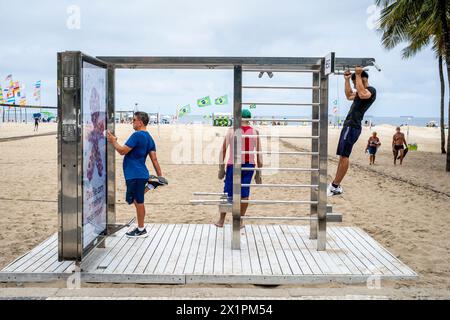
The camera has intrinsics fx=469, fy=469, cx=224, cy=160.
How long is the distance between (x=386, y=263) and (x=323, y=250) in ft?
2.75

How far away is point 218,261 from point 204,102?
40.5 meters

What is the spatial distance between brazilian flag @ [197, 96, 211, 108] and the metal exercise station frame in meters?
38.6

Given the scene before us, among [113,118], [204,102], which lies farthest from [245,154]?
[204,102]

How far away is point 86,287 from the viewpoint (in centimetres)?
502

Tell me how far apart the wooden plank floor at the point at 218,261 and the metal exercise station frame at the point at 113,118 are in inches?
10.5

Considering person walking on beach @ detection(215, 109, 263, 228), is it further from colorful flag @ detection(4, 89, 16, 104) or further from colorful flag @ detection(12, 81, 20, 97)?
colorful flag @ detection(12, 81, 20, 97)

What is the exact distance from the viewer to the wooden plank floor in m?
5.23

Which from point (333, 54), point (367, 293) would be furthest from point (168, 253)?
point (333, 54)

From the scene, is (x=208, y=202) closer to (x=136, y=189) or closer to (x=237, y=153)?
(x=237, y=153)

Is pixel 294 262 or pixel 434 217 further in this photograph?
pixel 434 217

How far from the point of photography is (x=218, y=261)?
576cm

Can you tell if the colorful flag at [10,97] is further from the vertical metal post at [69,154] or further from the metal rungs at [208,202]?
the vertical metal post at [69,154]

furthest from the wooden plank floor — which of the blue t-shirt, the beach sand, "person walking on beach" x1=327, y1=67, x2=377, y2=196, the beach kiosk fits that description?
"person walking on beach" x1=327, y1=67, x2=377, y2=196
